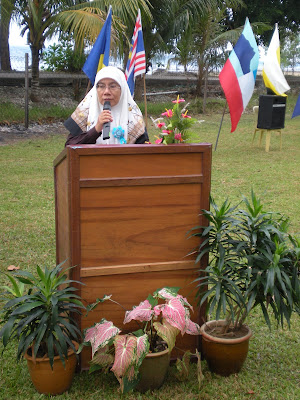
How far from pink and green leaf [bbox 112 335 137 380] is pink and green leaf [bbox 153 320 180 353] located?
130 millimetres

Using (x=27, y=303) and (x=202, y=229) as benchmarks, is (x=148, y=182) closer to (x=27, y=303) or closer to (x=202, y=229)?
(x=202, y=229)

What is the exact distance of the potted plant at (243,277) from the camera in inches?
112

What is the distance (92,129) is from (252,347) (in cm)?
175

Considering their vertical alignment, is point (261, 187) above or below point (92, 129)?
below

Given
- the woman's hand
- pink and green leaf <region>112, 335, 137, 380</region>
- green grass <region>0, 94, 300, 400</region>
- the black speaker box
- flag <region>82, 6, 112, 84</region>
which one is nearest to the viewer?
pink and green leaf <region>112, 335, 137, 380</region>

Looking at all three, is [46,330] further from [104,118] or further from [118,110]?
[118,110]

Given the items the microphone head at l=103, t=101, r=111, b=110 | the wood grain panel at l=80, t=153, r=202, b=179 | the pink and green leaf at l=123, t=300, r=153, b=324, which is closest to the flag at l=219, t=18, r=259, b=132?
the microphone head at l=103, t=101, r=111, b=110

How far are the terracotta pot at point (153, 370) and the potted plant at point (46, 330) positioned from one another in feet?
1.25

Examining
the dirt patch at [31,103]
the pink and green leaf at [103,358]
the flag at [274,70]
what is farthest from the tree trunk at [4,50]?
the pink and green leaf at [103,358]

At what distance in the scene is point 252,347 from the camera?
3.47 metres

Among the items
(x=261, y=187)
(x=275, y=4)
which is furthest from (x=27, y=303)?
(x=275, y=4)

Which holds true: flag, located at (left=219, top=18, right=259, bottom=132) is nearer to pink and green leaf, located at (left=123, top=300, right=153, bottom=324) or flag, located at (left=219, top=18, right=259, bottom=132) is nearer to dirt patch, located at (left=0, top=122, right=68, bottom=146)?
dirt patch, located at (left=0, top=122, right=68, bottom=146)

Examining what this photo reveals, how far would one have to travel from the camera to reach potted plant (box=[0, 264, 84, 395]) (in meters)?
2.70

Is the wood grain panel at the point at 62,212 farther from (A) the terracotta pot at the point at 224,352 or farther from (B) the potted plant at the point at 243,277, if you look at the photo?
(A) the terracotta pot at the point at 224,352
